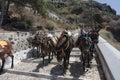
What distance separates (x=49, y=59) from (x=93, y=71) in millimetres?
3000

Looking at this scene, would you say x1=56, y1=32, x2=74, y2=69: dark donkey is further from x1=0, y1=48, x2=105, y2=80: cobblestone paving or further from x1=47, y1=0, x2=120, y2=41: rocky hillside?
x1=47, y1=0, x2=120, y2=41: rocky hillside

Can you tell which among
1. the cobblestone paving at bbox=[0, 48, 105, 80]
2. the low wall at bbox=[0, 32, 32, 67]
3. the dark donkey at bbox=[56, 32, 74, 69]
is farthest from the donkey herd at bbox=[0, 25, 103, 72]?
the low wall at bbox=[0, 32, 32, 67]

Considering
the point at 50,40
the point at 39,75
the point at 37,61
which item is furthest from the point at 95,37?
the point at 39,75

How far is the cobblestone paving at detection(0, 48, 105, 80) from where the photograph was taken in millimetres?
9609

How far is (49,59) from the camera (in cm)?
1259

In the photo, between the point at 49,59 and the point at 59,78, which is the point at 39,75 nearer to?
the point at 59,78

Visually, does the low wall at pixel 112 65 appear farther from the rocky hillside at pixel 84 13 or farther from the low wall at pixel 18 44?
the rocky hillside at pixel 84 13

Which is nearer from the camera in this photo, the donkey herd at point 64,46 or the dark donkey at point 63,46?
the dark donkey at point 63,46

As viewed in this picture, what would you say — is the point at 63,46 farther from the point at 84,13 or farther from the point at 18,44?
the point at 84,13

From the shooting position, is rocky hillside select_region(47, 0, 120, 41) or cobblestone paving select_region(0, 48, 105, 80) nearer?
cobblestone paving select_region(0, 48, 105, 80)

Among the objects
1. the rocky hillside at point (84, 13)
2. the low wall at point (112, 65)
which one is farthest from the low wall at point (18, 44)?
the rocky hillside at point (84, 13)

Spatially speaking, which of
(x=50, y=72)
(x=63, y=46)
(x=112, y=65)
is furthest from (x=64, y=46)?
(x=112, y=65)

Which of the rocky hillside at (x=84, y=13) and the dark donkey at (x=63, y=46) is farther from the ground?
the dark donkey at (x=63, y=46)

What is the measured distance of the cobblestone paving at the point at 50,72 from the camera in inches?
378
